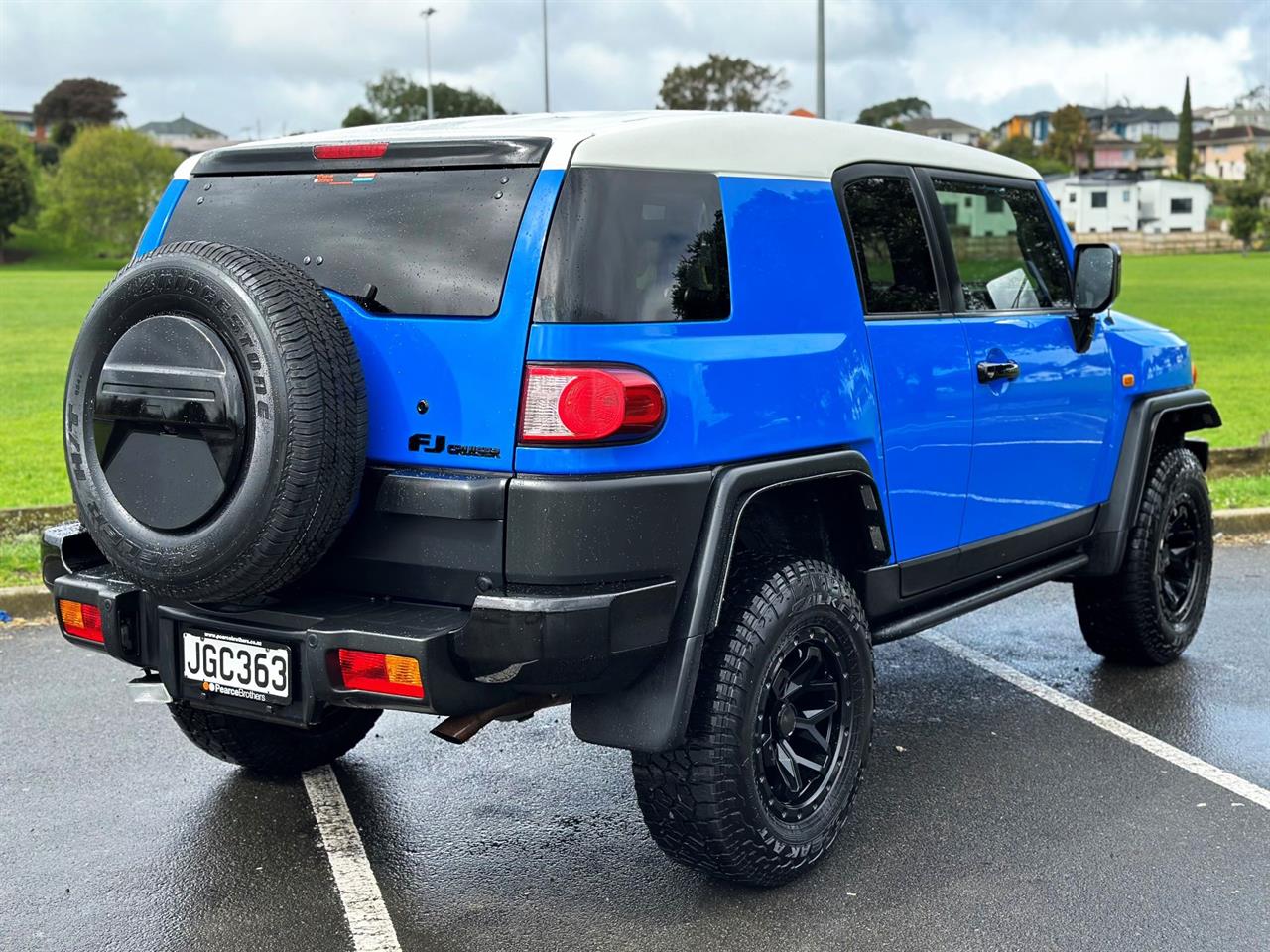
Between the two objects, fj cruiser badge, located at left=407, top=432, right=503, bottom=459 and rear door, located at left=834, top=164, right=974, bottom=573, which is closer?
fj cruiser badge, located at left=407, top=432, right=503, bottom=459

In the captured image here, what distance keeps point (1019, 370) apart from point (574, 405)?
2.04m

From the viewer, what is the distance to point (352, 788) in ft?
14.4

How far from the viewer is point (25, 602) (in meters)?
6.29

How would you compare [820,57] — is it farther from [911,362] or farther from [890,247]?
[911,362]

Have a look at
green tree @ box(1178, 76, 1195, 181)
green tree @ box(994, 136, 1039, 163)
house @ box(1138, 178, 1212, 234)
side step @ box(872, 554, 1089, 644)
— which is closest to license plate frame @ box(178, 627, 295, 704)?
side step @ box(872, 554, 1089, 644)

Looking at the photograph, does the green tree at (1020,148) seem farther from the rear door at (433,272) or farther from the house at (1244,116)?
the rear door at (433,272)

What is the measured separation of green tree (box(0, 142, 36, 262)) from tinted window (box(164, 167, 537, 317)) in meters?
94.4

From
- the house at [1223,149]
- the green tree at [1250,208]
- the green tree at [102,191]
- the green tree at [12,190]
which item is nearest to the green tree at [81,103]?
the green tree at [102,191]

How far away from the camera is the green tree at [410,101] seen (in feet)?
349

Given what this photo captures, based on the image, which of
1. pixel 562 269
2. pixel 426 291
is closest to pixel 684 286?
pixel 562 269

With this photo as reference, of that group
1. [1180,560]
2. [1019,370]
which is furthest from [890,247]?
[1180,560]

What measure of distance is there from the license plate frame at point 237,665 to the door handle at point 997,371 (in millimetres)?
2331

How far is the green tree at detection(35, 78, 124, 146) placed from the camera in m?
125

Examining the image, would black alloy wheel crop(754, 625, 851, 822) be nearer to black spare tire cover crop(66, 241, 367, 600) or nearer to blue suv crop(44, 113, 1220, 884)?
blue suv crop(44, 113, 1220, 884)
